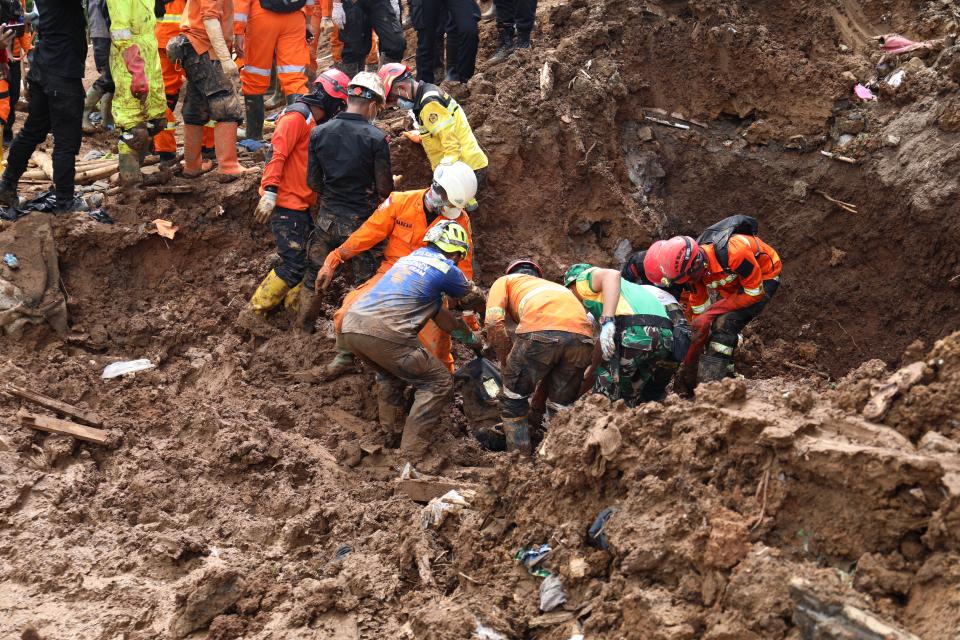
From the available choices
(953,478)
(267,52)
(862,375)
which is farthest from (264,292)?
(953,478)

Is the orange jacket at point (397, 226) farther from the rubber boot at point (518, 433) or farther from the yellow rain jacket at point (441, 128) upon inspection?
the rubber boot at point (518, 433)

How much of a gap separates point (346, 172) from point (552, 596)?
13.1 ft

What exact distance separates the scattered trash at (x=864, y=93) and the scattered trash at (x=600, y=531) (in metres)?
6.38

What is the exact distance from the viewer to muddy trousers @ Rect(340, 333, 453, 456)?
616cm

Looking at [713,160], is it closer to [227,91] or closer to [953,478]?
[227,91]

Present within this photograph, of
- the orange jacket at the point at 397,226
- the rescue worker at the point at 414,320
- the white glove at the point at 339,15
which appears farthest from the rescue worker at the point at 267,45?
the rescue worker at the point at 414,320

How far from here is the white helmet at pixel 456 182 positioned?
21.9 feet

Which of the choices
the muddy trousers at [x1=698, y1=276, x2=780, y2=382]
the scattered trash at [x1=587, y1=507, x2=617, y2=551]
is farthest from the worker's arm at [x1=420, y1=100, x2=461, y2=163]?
the scattered trash at [x1=587, y1=507, x2=617, y2=551]

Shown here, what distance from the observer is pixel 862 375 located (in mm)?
4590

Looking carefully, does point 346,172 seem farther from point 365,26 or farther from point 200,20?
point 365,26

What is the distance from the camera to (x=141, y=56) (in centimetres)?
723

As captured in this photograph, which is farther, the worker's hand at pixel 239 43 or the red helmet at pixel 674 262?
the worker's hand at pixel 239 43

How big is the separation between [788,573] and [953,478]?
2.40ft

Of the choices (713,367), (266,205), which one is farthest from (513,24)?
(713,367)
